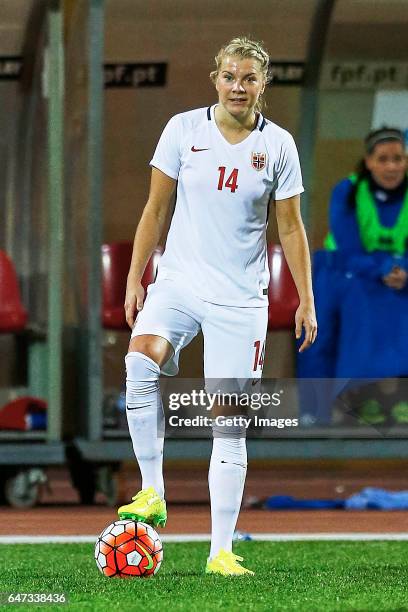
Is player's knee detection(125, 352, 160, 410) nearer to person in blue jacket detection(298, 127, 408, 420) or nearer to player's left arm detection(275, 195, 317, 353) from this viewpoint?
player's left arm detection(275, 195, 317, 353)

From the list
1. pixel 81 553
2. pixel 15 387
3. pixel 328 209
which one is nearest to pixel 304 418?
pixel 328 209

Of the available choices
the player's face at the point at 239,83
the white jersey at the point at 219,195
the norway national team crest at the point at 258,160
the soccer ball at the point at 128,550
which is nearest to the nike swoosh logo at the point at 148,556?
the soccer ball at the point at 128,550

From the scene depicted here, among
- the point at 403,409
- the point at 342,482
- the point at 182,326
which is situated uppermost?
the point at 182,326

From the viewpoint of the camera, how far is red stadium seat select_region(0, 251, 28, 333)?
395 inches

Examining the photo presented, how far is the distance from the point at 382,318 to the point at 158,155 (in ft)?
13.2

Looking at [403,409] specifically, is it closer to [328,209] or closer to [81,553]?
[328,209]

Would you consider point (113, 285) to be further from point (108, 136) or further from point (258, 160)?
point (258, 160)

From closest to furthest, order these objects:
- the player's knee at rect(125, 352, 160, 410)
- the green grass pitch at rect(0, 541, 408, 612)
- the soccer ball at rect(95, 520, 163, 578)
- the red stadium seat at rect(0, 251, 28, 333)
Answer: the green grass pitch at rect(0, 541, 408, 612)
the soccer ball at rect(95, 520, 163, 578)
the player's knee at rect(125, 352, 160, 410)
the red stadium seat at rect(0, 251, 28, 333)

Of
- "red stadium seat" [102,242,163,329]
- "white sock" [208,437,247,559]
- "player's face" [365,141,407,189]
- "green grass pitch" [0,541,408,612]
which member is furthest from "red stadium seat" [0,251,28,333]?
"white sock" [208,437,247,559]

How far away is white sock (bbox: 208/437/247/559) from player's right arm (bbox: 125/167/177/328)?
1.84 feet

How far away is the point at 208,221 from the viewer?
5.94 meters

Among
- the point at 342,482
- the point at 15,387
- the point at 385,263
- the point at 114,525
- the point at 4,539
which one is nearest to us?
the point at 114,525

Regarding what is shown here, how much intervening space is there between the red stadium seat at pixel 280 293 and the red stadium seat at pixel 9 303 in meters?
1.51

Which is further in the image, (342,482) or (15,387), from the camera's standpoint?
(342,482)
